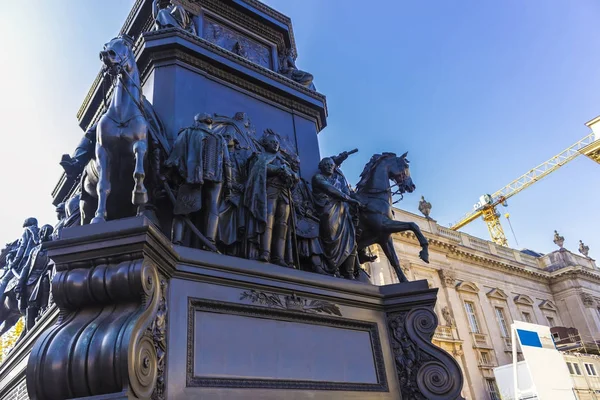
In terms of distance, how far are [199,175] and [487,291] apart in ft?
120

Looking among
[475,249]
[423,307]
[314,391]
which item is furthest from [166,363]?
[475,249]

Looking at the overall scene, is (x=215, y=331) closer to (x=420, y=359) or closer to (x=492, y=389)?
(x=420, y=359)

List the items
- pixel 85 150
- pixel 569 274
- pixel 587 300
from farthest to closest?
1. pixel 569 274
2. pixel 587 300
3. pixel 85 150

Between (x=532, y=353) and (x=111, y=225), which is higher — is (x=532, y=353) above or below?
above

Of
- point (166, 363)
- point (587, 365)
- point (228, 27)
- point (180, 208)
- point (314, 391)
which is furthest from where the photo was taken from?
point (587, 365)

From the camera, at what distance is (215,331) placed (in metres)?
4.03

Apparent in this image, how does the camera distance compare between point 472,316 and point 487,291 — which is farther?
point 487,291

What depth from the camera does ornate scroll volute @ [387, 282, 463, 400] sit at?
189 inches

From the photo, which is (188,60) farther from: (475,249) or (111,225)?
(475,249)

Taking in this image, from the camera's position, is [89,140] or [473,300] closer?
[89,140]

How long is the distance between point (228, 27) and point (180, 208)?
4476 millimetres

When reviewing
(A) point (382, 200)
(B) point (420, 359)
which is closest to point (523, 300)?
(A) point (382, 200)

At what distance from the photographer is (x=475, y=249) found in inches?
1507

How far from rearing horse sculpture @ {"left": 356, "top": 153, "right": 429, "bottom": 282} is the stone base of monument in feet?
5.14
